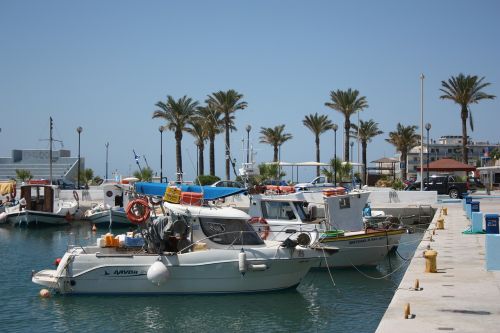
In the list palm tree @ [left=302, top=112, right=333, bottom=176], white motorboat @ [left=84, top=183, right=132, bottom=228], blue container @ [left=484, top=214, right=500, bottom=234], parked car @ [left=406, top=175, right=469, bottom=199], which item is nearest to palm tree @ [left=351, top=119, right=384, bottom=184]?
palm tree @ [left=302, top=112, right=333, bottom=176]

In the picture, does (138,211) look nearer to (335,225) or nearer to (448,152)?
(335,225)

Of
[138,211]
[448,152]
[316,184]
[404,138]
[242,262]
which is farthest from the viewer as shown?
[448,152]

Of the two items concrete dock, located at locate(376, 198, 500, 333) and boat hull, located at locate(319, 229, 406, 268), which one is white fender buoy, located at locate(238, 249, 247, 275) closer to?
concrete dock, located at locate(376, 198, 500, 333)

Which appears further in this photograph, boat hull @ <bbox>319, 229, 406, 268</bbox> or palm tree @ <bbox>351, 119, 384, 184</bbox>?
palm tree @ <bbox>351, 119, 384, 184</bbox>

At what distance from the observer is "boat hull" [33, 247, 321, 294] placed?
18.7 meters

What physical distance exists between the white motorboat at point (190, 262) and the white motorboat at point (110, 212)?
24.1 metres

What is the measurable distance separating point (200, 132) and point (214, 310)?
55.0 metres

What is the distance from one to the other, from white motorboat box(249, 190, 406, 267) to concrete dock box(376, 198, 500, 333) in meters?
1.69

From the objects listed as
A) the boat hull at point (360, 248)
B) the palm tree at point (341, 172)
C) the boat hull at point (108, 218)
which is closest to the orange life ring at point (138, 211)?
the boat hull at point (360, 248)

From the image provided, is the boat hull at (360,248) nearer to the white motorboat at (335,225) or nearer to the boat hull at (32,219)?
the white motorboat at (335,225)

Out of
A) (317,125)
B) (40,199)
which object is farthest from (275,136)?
(40,199)

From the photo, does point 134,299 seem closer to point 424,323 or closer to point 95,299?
point 95,299

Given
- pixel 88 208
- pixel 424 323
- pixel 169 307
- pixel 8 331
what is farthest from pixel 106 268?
pixel 88 208

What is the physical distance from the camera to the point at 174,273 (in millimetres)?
18750
